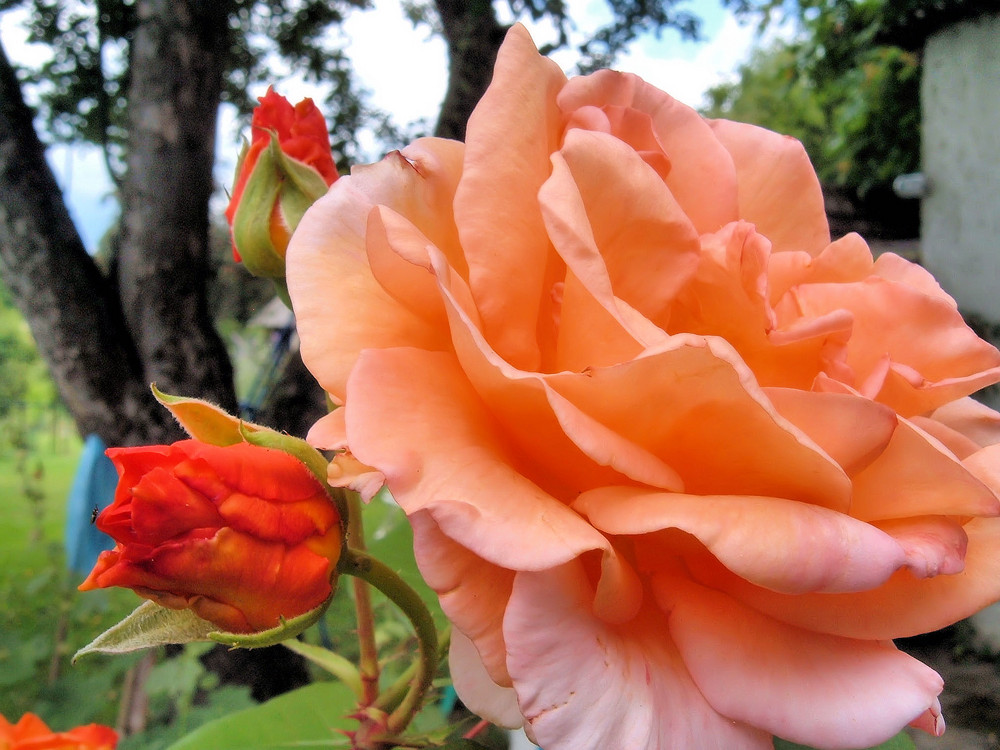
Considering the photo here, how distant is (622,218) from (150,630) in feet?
0.82

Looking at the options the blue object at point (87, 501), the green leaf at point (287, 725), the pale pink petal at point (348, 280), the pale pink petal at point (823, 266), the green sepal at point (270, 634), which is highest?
the pale pink petal at point (348, 280)

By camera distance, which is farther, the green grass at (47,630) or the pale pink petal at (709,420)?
the green grass at (47,630)

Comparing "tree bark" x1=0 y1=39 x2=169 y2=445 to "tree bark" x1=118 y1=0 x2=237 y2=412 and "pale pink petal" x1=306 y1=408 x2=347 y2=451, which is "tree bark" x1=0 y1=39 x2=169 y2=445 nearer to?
"tree bark" x1=118 y1=0 x2=237 y2=412

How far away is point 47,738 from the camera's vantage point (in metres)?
0.45

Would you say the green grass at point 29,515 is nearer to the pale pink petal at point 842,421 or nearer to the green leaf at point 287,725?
the green leaf at point 287,725

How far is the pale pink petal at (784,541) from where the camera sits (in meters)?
0.20

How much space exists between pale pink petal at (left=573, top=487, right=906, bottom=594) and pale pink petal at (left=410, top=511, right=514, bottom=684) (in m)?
0.04

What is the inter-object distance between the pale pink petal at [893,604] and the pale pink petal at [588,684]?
3 cm

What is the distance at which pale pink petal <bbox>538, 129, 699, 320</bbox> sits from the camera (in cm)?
24

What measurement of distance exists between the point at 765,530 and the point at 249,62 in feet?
7.04

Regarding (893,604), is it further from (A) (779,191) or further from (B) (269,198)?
(B) (269,198)

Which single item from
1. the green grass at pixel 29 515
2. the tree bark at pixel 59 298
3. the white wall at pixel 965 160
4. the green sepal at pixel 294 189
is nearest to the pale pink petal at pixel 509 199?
the green sepal at pixel 294 189

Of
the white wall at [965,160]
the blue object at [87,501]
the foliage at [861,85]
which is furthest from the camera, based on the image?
the foliage at [861,85]

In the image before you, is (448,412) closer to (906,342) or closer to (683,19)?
(906,342)
